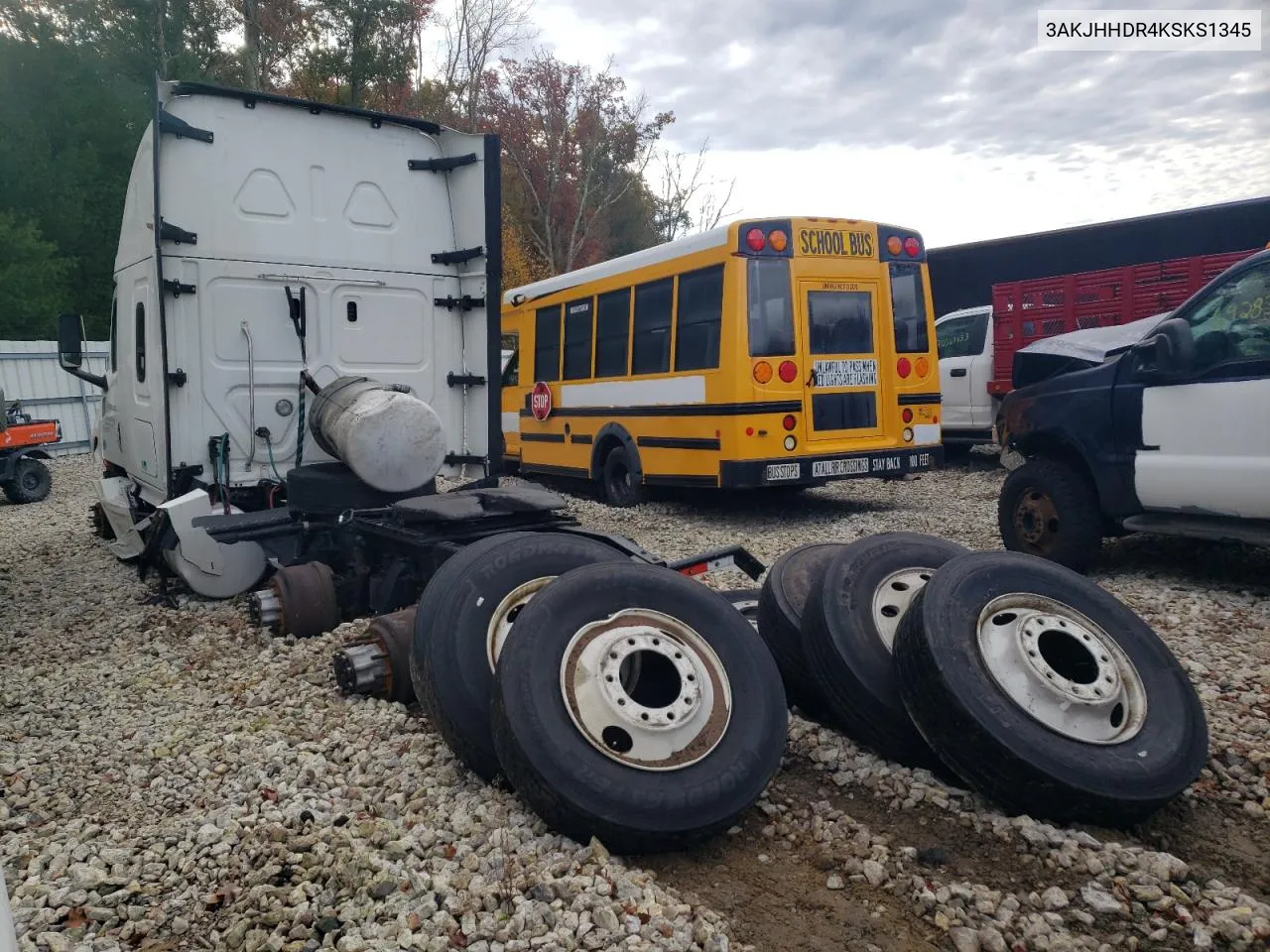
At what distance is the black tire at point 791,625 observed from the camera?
3848 mm

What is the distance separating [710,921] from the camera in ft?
8.11

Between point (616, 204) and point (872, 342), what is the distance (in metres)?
24.7

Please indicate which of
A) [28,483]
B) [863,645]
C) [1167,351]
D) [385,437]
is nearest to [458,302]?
[385,437]

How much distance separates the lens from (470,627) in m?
3.48

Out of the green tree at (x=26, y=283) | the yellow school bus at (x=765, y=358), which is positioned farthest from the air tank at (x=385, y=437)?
the green tree at (x=26, y=283)

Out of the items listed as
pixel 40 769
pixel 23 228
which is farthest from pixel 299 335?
pixel 23 228

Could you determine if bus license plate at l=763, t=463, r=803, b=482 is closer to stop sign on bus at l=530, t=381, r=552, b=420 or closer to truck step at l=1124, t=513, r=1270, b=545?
truck step at l=1124, t=513, r=1270, b=545

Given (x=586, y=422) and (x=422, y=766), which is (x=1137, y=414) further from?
(x=586, y=422)

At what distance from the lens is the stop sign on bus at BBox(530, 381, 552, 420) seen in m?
11.1

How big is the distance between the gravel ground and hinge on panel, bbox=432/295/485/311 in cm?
312

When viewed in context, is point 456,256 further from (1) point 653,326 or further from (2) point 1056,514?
(2) point 1056,514

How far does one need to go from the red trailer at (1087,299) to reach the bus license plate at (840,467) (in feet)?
6.66

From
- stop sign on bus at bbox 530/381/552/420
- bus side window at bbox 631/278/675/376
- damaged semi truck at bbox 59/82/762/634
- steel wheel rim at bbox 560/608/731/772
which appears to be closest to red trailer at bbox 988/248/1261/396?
bus side window at bbox 631/278/675/376

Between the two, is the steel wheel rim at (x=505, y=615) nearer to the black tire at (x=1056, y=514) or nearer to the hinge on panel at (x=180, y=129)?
the black tire at (x=1056, y=514)
